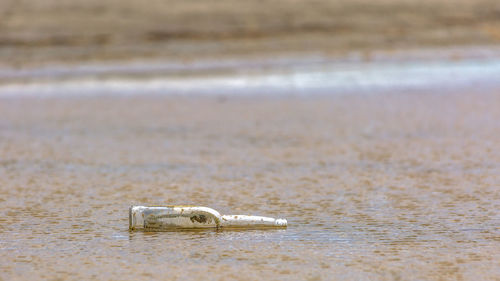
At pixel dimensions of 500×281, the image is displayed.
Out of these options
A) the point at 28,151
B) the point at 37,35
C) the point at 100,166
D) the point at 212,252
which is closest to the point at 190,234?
the point at 212,252

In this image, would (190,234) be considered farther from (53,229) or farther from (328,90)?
(328,90)

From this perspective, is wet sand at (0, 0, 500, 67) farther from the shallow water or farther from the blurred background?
the shallow water

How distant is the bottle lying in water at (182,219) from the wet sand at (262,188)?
47mm

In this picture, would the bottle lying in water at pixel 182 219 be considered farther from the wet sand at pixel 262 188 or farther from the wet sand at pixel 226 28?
the wet sand at pixel 226 28

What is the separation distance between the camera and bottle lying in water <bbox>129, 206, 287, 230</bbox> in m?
2.60

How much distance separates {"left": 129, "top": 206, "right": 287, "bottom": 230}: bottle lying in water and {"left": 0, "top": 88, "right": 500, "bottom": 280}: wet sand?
0.05m

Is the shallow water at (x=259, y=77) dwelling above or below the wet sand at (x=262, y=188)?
above

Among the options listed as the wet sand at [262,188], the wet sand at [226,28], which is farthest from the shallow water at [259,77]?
the wet sand at [262,188]

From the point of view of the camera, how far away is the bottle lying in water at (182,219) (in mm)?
2598

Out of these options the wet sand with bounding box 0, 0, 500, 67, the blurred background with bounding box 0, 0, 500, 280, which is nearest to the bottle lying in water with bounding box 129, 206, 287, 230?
the blurred background with bounding box 0, 0, 500, 280

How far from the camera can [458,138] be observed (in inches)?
164

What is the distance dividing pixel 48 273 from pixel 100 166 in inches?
57.0

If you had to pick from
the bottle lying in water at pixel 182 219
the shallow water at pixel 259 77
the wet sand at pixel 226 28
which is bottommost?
the bottle lying in water at pixel 182 219

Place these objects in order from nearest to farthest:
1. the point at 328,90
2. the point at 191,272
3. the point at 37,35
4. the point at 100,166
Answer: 1. the point at 191,272
2. the point at 100,166
3. the point at 328,90
4. the point at 37,35
